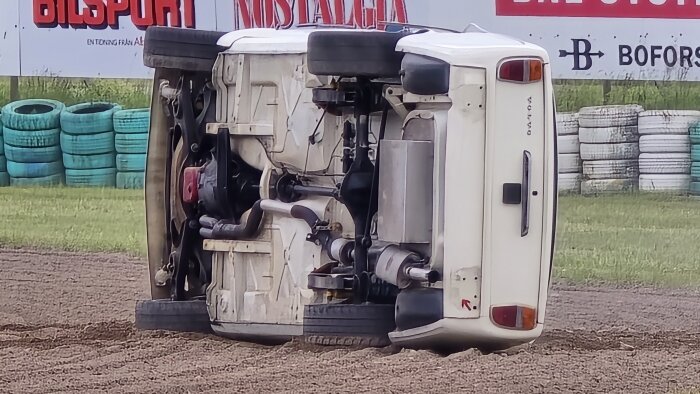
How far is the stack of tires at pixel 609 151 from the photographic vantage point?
1642cm

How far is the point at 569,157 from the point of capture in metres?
16.6

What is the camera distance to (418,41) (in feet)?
22.0

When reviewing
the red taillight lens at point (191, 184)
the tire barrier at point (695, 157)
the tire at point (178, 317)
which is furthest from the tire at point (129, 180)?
the tire at point (178, 317)

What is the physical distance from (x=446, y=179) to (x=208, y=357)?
1541 millimetres

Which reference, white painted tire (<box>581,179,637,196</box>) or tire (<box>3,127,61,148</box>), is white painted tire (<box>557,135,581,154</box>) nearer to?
white painted tire (<box>581,179,637,196</box>)

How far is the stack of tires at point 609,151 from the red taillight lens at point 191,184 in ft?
29.2

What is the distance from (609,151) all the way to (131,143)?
17.2 feet

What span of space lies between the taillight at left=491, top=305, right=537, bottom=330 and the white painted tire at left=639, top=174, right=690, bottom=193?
33.5 feet

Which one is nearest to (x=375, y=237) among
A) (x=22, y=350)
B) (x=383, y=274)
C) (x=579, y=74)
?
(x=383, y=274)

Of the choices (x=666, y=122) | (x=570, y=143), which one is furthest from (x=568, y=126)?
(x=666, y=122)

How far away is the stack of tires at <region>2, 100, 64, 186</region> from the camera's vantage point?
55.2 feet

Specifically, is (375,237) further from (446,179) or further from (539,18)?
(539,18)

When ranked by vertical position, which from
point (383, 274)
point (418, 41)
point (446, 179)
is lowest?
point (383, 274)

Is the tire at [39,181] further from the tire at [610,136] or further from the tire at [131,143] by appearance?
the tire at [610,136]
